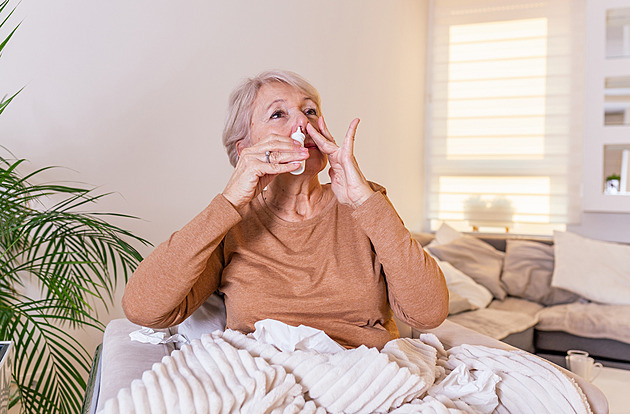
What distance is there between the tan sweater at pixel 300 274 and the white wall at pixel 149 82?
87 centimetres

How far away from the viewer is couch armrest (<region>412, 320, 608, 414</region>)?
3.99ft

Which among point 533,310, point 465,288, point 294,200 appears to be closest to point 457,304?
point 465,288

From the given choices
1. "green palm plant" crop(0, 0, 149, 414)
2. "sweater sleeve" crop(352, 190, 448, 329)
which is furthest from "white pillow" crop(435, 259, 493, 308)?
"sweater sleeve" crop(352, 190, 448, 329)

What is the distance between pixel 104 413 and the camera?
917 mm

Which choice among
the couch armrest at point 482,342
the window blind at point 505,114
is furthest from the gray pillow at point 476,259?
the couch armrest at point 482,342

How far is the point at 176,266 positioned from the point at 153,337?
0.29 metres

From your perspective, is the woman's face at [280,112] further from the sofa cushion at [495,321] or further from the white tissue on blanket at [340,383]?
the sofa cushion at [495,321]

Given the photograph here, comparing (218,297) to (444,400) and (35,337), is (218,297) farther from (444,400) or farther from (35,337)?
(35,337)

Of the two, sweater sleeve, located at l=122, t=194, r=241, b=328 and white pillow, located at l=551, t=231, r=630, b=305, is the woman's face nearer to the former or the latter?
sweater sleeve, located at l=122, t=194, r=241, b=328

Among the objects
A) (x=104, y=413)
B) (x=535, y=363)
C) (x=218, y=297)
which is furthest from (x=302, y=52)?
(x=104, y=413)

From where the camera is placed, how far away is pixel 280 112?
148 cm

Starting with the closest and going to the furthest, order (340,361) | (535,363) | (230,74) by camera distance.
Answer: (340,361) → (535,363) → (230,74)

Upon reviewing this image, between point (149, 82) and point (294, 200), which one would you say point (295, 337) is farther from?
point (149, 82)

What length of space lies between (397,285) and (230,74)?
5.22ft
